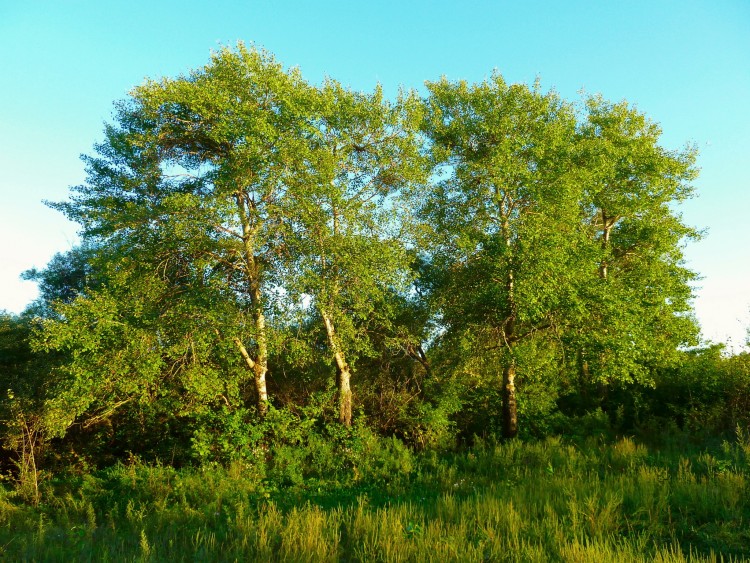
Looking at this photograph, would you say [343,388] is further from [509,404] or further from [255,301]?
[509,404]

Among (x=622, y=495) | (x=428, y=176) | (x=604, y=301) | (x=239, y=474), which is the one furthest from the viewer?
(x=428, y=176)

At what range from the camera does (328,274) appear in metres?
15.3

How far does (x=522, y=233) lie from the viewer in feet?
54.6

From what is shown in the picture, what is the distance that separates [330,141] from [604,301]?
10.4 metres

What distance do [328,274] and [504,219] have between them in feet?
22.6

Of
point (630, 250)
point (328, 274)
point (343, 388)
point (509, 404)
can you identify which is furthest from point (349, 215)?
point (630, 250)

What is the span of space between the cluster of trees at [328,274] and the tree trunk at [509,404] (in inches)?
3.2

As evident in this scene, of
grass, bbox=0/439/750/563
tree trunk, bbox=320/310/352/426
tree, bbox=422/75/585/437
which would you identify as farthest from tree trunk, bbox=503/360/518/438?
tree trunk, bbox=320/310/352/426

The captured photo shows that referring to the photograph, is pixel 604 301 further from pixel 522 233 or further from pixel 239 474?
pixel 239 474

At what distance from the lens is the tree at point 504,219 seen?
16.3 m

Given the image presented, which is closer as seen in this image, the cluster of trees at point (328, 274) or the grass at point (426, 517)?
the grass at point (426, 517)

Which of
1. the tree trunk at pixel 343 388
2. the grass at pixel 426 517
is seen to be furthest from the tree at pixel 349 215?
the grass at pixel 426 517

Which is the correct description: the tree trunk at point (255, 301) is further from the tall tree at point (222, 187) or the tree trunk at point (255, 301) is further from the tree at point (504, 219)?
the tree at point (504, 219)

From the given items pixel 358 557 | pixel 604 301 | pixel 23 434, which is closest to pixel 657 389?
pixel 604 301
